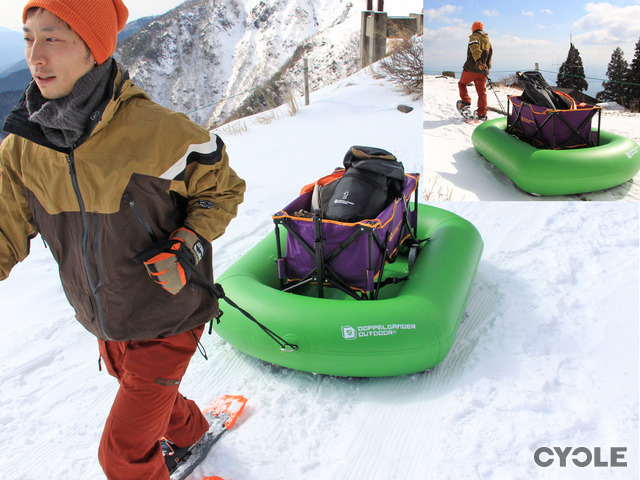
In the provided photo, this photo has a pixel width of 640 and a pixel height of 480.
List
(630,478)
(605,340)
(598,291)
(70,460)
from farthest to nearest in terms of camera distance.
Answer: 1. (598,291)
2. (605,340)
3. (70,460)
4. (630,478)

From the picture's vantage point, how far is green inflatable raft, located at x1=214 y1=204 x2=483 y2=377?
246 centimetres

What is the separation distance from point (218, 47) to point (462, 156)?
38.8 metres

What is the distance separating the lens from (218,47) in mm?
40219

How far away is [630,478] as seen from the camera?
1.87 metres

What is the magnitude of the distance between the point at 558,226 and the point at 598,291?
1046 mm

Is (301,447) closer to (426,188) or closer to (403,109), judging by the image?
(426,188)

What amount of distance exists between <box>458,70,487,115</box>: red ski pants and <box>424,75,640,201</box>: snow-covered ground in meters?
0.21

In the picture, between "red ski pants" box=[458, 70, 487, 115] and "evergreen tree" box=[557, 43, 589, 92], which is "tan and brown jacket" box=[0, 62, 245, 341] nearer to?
"evergreen tree" box=[557, 43, 589, 92]

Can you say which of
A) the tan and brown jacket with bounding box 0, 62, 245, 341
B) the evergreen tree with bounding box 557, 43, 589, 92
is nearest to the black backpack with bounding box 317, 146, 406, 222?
the tan and brown jacket with bounding box 0, 62, 245, 341

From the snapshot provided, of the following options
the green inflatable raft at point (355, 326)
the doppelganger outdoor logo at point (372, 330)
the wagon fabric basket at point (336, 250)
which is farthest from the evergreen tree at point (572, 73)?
the doppelganger outdoor logo at point (372, 330)

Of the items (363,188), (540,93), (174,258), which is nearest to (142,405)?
(174,258)

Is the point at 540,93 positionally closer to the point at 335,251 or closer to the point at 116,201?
the point at 335,251

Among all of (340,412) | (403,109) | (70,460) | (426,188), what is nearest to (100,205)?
(70,460)

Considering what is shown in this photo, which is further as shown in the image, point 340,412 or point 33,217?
point 340,412
